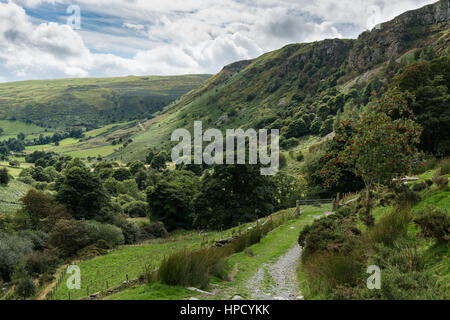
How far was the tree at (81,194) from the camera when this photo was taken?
41.8 meters

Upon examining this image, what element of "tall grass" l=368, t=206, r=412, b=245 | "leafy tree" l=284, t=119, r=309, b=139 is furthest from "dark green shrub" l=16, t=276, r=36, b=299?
"leafy tree" l=284, t=119, r=309, b=139

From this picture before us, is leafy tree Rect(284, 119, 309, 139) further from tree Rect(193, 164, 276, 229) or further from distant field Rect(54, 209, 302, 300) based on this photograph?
distant field Rect(54, 209, 302, 300)

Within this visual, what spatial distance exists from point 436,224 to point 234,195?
30.1 m

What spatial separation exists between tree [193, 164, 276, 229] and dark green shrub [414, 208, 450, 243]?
91.5 feet

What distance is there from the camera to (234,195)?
38344 millimetres

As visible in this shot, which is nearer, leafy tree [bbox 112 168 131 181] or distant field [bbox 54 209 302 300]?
distant field [bbox 54 209 302 300]

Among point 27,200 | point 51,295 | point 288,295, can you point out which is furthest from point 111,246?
point 288,295

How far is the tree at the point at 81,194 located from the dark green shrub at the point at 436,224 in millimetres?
42224

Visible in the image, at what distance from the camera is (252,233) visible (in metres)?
19.5

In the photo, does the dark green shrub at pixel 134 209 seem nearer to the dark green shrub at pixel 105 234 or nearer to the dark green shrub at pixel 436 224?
the dark green shrub at pixel 105 234

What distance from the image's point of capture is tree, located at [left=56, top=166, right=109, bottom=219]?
41.8 meters

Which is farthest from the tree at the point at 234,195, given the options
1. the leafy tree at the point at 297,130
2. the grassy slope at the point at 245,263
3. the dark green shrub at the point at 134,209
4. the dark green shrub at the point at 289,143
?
the leafy tree at the point at 297,130

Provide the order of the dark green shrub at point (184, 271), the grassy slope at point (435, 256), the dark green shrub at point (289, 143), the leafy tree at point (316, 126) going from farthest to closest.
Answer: the leafy tree at point (316, 126), the dark green shrub at point (289, 143), the dark green shrub at point (184, 271), the grassy slope at point (435, 256)
